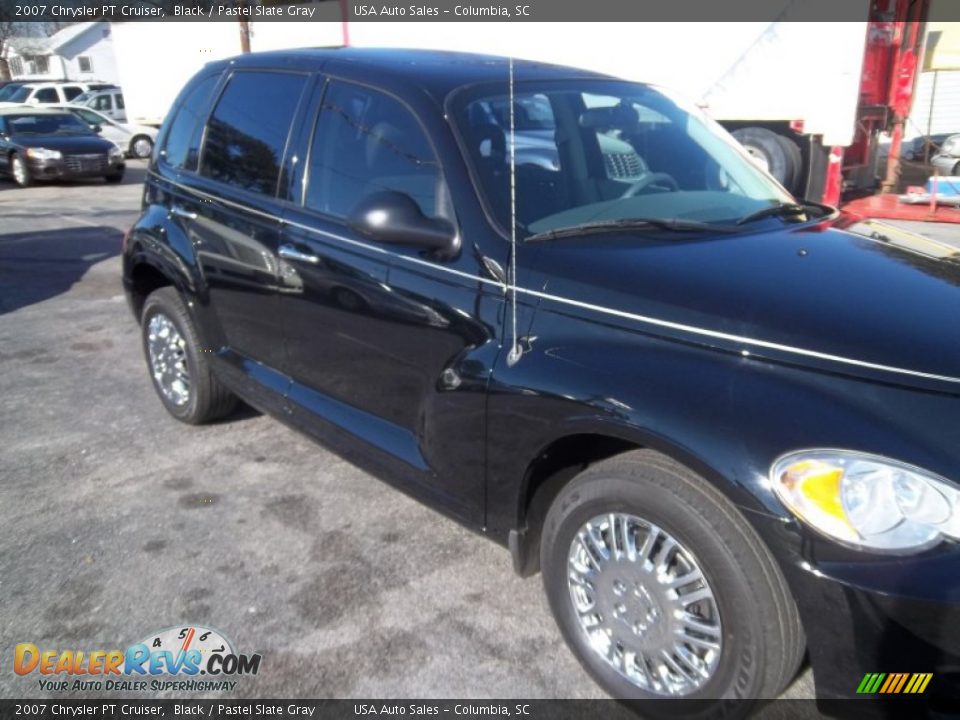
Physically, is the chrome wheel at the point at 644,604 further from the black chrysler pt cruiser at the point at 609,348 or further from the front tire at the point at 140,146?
the front tire at the point at 140,146

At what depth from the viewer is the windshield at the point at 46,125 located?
16.4 metres

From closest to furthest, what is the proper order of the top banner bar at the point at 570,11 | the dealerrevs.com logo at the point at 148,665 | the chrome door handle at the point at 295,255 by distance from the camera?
1. the dealerrevs.com logo at the point at 148,665
2. the chrome door handle at the point at 295,255
3. the top banner bar at the point at 570,11

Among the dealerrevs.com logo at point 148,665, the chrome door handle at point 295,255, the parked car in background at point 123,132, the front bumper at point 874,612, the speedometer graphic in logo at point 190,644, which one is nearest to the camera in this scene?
the front bumper at point 874,612

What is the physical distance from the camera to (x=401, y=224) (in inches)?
107

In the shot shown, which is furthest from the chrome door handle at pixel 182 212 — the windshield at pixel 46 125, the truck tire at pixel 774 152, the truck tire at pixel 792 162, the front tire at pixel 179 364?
the windshield at pixel 46 125

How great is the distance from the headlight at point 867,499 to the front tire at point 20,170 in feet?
57.5

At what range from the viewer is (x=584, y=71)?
11.6 feet

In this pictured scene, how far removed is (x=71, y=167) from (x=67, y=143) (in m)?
0.53

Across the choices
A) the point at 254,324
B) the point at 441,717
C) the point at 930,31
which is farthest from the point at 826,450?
the point at 930,31

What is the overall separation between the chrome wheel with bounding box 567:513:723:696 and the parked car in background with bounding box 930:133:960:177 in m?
12.5

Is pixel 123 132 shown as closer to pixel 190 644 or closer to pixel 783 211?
pixel 190 644

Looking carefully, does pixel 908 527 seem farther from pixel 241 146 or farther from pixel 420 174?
pixel 241 146

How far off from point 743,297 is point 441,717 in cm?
156

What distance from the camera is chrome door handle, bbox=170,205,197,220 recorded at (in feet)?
13.6
